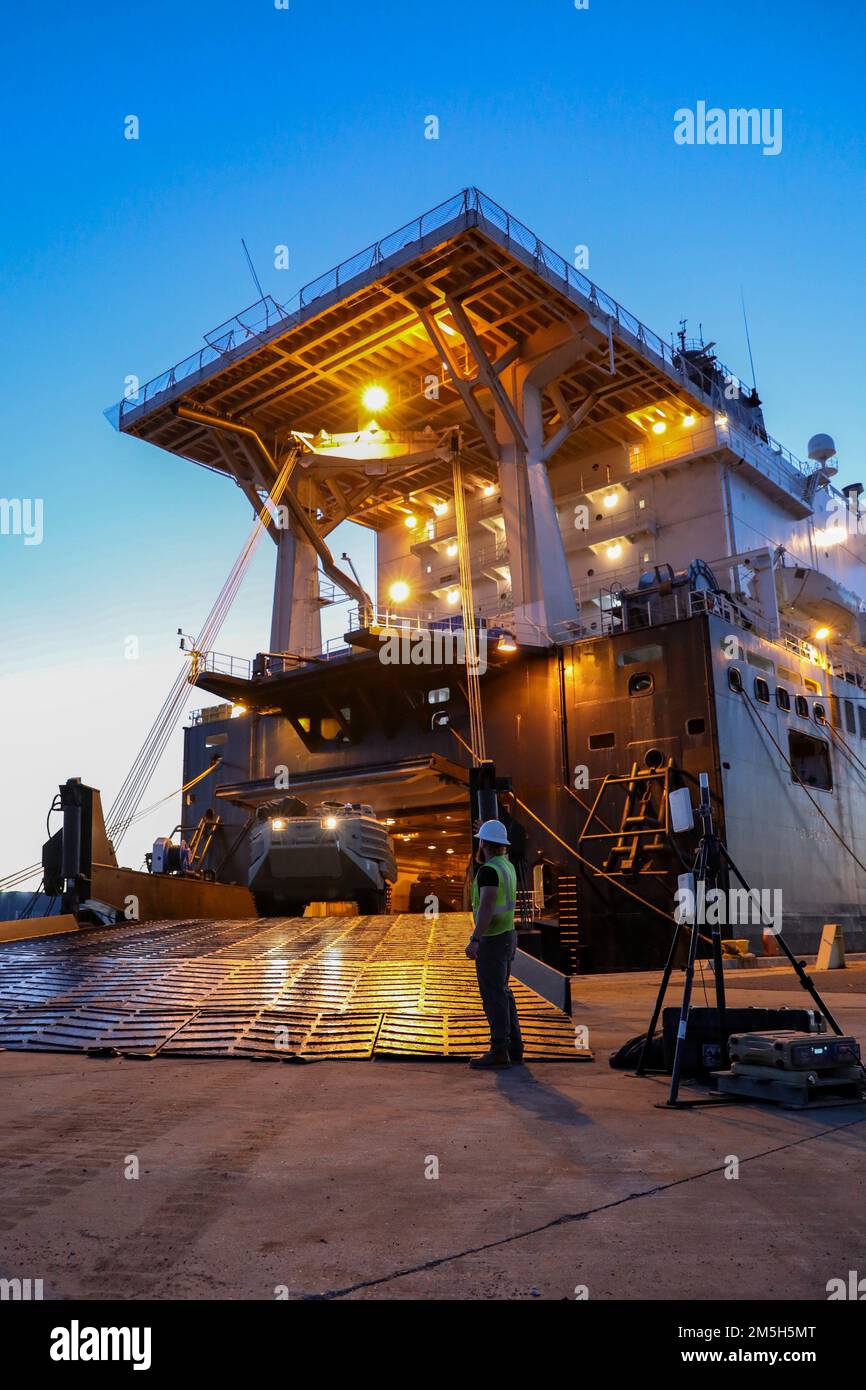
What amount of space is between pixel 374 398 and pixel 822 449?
1449 centimetres

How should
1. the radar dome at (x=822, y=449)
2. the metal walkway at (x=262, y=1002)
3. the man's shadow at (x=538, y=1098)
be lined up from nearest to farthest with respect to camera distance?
the man's shadow at (x=538, y=1098), the metal walkway at (x=262, y=1002), the radar dome at (x=822, y=449)

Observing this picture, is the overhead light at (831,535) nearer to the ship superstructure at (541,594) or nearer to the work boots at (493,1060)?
the ship superstructure at (541,594)

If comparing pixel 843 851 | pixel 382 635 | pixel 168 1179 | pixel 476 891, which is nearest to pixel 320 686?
pixel 382 635

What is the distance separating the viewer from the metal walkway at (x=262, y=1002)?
286 inches

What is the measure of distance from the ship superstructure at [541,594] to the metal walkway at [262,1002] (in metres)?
8.45

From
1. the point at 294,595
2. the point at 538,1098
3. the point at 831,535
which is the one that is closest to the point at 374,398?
the point at 294,595

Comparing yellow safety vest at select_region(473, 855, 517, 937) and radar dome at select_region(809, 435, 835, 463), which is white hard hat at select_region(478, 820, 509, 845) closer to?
yellow safety vest at select_region(473, 855, 517, 937)

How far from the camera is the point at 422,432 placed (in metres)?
29.1

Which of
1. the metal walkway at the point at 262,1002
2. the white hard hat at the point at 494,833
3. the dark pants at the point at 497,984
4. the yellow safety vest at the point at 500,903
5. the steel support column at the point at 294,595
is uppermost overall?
the steel support column at the point at 294,595

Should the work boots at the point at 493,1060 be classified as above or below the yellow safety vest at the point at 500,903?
below

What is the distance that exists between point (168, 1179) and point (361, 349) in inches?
972

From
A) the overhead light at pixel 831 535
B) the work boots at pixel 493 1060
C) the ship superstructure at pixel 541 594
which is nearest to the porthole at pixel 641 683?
the ship superstructure at pixel 541 594

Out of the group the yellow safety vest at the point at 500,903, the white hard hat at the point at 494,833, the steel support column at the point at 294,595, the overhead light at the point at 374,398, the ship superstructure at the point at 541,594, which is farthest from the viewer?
the steel support column at the point at 294,595
